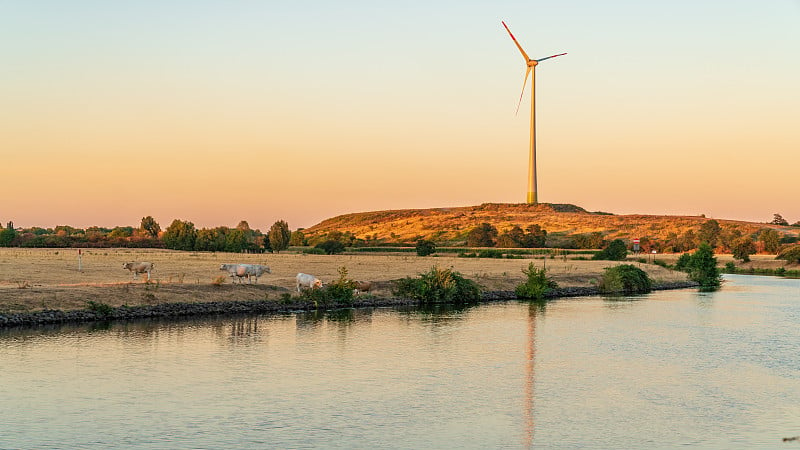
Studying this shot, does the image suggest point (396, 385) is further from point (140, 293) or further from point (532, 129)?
point (532, 129)

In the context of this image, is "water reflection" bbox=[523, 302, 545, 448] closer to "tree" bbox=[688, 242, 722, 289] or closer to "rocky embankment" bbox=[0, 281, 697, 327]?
"rocky embankment" bbox=[0, 281, 697, 327]

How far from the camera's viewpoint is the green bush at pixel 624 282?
66.3 meters

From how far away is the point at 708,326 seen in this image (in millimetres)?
38281

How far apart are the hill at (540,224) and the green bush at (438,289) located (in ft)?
289

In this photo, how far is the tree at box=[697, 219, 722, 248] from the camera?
136500mm

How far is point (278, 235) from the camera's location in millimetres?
123562

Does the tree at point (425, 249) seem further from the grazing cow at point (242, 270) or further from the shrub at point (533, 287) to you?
the grazing cow at point (242, 270)

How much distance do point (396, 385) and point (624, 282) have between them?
49227 mm

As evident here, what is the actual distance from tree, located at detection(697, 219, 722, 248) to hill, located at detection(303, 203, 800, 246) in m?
2.16

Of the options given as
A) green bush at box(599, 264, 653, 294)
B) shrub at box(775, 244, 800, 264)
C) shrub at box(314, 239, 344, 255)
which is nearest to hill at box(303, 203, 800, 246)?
shrub at box(314, 239, 344, 255)

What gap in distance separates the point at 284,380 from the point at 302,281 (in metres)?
23.8

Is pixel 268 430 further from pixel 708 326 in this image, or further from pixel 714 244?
pixel 714 244

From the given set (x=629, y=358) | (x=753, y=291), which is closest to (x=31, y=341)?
(x=629, y=358)

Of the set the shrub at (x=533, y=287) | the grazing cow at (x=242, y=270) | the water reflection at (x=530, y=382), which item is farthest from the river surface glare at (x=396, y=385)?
the shrub at (x=533, y=287)
